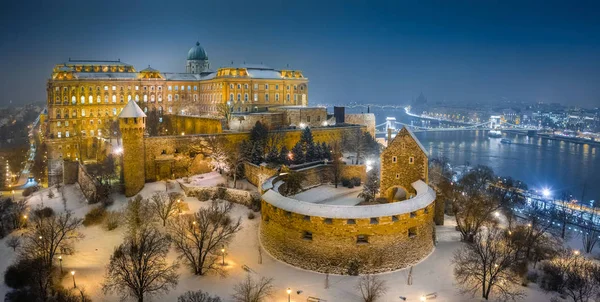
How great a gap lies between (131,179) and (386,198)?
16201 millimetres

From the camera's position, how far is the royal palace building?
49812mm

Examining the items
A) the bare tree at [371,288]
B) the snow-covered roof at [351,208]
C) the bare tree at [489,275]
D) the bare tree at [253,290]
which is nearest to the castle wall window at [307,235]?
the snow-covered roof at [351,208]

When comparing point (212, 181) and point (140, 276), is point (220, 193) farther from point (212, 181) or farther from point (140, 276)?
point (140, 276)

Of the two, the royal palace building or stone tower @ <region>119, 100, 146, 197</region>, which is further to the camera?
the royal palace building

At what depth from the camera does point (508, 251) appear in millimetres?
16359

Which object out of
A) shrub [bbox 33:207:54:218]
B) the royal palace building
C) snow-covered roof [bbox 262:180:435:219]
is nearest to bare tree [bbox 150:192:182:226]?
snow-covered roof [bbox 262:180:435:219]

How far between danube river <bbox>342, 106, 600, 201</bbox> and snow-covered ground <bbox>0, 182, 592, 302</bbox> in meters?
35.6

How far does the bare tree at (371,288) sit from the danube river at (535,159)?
38530 millimetres

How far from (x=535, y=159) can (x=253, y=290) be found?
65.3 metres

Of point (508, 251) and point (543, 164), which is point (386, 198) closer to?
point (508, 251)

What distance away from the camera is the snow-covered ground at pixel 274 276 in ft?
49.8

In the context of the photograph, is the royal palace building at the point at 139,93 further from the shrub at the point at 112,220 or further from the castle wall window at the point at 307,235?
the castle wall window at the point at 307,235

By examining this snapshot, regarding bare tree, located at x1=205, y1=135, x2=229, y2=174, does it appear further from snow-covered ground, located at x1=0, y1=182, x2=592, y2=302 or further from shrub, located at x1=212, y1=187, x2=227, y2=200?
snow-covered ground, located at x1=0, y1=182, x2=592, y2=302

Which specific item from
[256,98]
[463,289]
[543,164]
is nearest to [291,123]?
[256,98]
